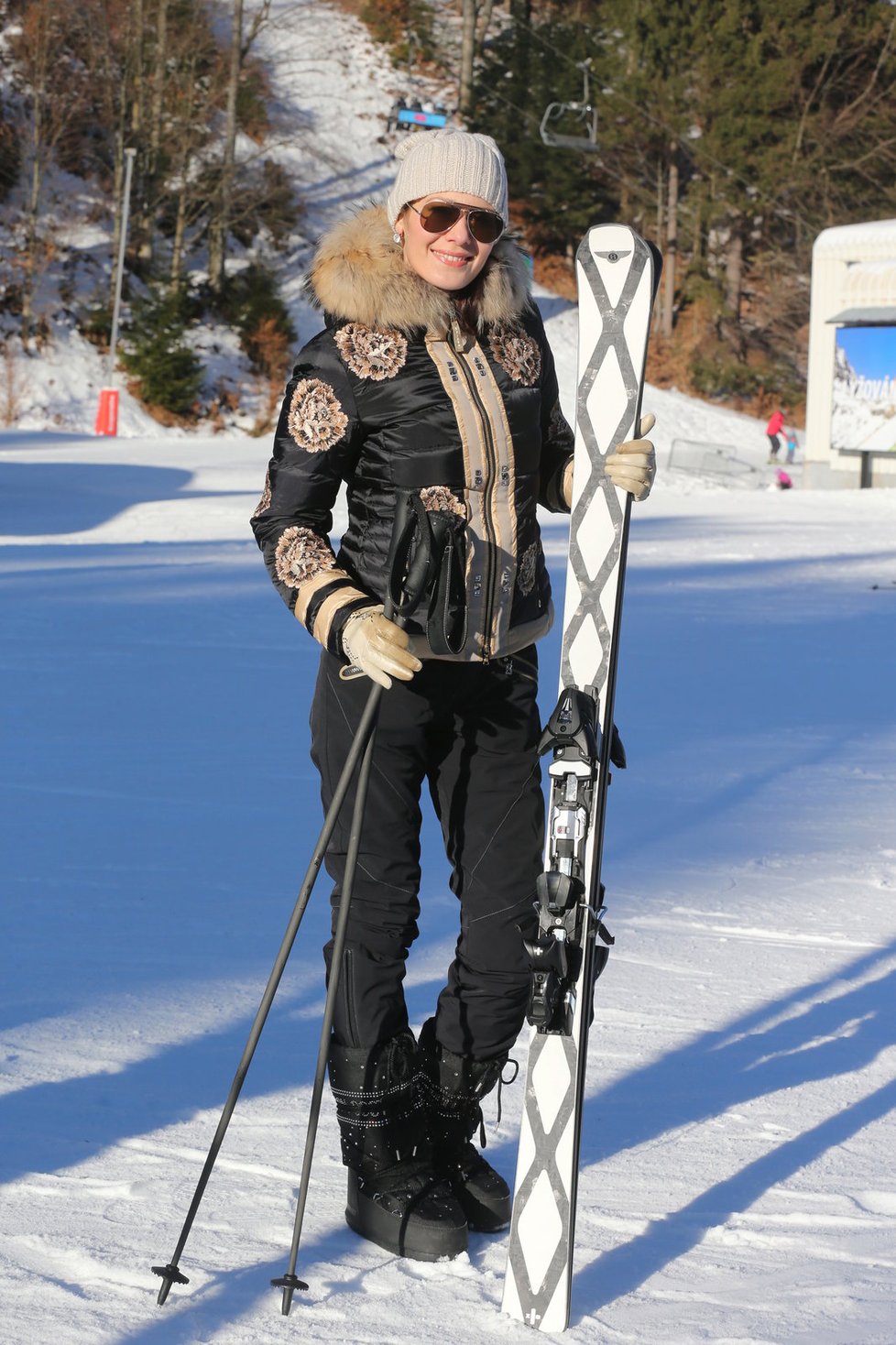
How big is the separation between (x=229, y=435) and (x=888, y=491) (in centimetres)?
1445

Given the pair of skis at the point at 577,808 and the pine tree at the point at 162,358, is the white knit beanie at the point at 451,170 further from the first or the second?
the pine tree at the point at 162,358

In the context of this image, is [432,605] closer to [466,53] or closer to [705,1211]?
[705,1211]

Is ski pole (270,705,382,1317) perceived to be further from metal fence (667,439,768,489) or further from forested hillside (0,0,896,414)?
forested hillside (0,0,896,414)

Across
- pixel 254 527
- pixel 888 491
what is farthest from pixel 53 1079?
pixel 888 491

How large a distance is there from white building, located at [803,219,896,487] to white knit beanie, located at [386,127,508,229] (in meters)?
22.1

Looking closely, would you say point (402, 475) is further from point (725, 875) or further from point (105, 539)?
point (105, 539)

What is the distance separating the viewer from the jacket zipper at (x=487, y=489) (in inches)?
95.3

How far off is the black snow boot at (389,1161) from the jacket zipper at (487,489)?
0.69 meters

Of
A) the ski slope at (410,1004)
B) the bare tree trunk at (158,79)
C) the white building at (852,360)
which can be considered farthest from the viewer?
the bare tree trunk at (158,79)

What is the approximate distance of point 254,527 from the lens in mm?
2529

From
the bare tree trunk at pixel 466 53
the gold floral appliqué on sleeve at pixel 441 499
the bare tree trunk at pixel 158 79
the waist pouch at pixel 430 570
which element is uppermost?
the bare tree trunk at pixel 466 53

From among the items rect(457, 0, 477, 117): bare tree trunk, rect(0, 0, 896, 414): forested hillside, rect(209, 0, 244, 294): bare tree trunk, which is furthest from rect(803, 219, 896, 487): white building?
rect(457, 0, 477, 117): bare tree trunk

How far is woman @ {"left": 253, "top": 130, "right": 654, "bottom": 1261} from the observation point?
2.40m

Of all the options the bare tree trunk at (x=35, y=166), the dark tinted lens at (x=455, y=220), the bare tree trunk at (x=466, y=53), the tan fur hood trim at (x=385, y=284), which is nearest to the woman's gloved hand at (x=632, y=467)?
the tan fur hood trim at (x=385, y=284)
